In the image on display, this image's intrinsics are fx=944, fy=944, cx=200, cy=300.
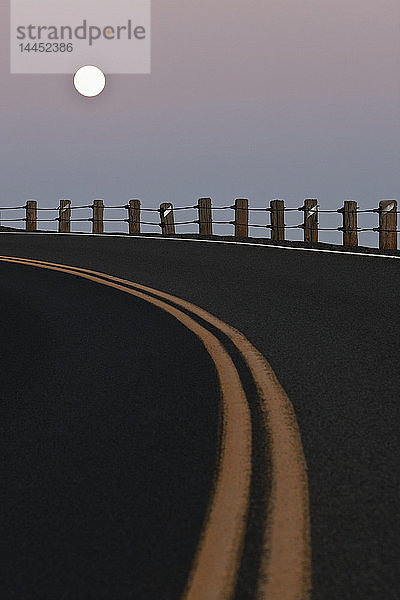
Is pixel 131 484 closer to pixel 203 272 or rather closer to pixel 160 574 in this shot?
pixel 160 574

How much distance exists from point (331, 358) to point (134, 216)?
26470 millimetres

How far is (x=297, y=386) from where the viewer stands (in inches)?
275

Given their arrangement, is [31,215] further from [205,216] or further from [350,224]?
[350,224]

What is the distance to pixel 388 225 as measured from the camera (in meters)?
22.5

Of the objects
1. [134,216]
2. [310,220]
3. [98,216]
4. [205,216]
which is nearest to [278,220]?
[310,220]

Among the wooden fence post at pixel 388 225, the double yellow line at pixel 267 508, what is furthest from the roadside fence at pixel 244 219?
the double yellow line at pixel 267 508

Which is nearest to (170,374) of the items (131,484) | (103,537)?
(131,484)

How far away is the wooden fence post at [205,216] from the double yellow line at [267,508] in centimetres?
2261

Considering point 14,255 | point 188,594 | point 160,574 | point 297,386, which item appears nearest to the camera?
point 188,594

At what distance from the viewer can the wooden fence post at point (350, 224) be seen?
23938mm

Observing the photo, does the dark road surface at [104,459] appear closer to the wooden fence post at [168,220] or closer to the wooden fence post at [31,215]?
the wooden fence post at [168,220]

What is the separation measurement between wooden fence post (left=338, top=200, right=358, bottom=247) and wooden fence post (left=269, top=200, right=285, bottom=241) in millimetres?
3238

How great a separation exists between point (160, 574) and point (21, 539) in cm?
75

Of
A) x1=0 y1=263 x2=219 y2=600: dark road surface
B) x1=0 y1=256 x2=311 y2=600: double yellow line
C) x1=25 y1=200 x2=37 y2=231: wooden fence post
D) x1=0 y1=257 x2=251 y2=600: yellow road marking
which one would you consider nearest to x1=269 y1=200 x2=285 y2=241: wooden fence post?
x1=25 y1=200 x2=37 y2=231: wooden fence post
